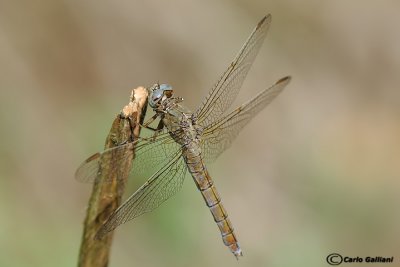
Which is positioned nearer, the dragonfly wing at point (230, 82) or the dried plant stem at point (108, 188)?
the dried plant stem at point (108, 188)

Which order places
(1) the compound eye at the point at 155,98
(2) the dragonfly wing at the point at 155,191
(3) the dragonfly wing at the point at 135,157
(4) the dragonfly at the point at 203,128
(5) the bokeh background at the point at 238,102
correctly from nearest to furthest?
(3) the dragonfly wing at the point at 135,157
(2) the dragonfly wing at the point at 155,191
(4) the dragonfly at the point at 203,128
(1) the compound eye at the point at 155,98
(5) the bokeh background at the point at 238,102

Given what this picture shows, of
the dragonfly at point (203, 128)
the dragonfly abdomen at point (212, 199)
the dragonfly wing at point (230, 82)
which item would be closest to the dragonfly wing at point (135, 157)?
the dragonfly at point (203, 128)

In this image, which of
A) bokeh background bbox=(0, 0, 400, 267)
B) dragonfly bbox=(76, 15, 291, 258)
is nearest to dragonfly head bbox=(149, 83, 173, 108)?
dragonfly bbox=(76, 15, 291, 258)

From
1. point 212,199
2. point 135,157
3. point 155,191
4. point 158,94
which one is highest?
point 158,94

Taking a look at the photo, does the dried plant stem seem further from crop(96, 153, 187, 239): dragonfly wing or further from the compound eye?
the compound eye

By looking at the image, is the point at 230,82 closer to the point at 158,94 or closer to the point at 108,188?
the point at 158,94

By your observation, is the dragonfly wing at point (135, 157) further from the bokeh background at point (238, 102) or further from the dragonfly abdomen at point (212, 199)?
the bokeh background at point (238, 102)

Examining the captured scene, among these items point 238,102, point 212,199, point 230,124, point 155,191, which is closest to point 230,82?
point 230,124
